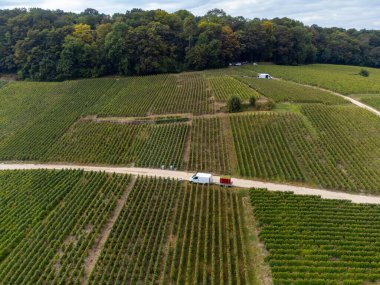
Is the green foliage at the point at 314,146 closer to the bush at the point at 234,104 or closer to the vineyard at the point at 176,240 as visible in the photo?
the bush at the point at 234,104

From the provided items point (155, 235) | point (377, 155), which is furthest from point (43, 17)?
point (377, 155)

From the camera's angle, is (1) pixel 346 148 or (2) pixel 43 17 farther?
(2) pixel 43 17

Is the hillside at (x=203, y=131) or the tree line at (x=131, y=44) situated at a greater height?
the tree line at (x=131, y=44)

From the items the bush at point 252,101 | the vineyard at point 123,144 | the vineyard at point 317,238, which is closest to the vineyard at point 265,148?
the vineyard at point 317,238

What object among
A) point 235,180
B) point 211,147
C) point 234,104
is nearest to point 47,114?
point 211,147

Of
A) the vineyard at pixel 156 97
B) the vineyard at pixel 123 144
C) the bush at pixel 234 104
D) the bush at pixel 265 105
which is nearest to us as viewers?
the vineyard at pixel 123 144

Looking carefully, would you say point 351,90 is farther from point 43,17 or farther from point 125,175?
point 43,17

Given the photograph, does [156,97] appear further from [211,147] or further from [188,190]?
[188,190]
